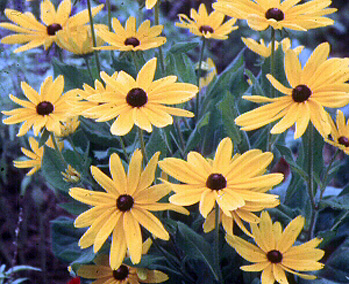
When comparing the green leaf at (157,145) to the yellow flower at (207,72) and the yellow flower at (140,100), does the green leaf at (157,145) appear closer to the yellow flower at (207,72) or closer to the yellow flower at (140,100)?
the yellow flower at (140,100)

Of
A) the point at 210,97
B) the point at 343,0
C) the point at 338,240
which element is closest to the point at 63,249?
the point at 210,97

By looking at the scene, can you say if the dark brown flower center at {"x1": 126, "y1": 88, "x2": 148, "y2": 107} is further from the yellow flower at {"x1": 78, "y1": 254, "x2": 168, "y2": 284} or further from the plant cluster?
the yellow flower at {"x1": 78, "y1": 254, "x2": 168, "y2": 284}

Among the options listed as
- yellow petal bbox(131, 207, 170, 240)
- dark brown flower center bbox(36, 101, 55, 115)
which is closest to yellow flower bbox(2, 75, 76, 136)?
dark brown flower center bbox(36, 101, 55, 115)

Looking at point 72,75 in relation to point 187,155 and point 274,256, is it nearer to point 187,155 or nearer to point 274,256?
point 187,155

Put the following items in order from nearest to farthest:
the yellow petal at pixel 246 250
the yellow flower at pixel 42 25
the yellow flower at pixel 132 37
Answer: the yellow petal at pixel 246 250 < the yellow flower at pixel 132 37 < the yellow flower at pixel 42 25

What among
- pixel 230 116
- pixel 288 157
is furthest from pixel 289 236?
pixel 230 116

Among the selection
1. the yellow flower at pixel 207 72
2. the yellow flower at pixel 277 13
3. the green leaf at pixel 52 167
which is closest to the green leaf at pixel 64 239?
the green leaf at pixel 52 167
